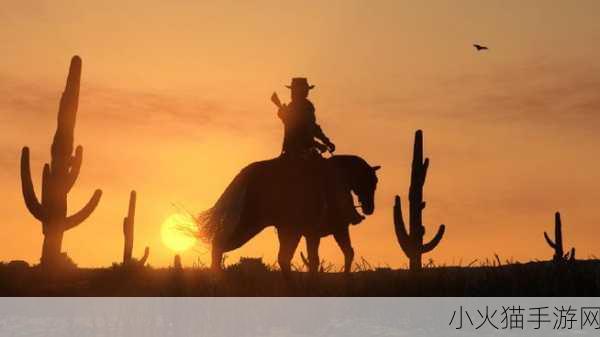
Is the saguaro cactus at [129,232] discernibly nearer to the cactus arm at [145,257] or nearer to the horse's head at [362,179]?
the cactus arm at [145,257]

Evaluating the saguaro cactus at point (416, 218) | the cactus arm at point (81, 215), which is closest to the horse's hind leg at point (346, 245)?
the saguaro cactus at point (416, 218)

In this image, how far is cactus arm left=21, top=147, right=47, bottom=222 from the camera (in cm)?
2042

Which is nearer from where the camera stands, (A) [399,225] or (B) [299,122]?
(B) [299,122]

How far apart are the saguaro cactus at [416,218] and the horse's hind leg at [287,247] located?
22.5ft

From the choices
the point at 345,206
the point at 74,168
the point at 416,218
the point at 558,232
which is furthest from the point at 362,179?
the point at 558,232

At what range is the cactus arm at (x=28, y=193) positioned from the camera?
2042cm

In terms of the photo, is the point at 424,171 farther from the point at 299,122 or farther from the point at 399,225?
the point at 299,122

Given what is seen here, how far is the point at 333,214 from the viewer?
1667cm

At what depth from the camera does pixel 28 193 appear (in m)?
20.4

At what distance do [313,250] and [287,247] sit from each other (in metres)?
0.62

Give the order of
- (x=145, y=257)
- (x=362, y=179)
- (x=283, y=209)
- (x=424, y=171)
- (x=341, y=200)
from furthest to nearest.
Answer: (x=424, y=171)
(x=145, y=257)
(x=362, y=179)
(x=341, y=200)
(x=283, y=209)
